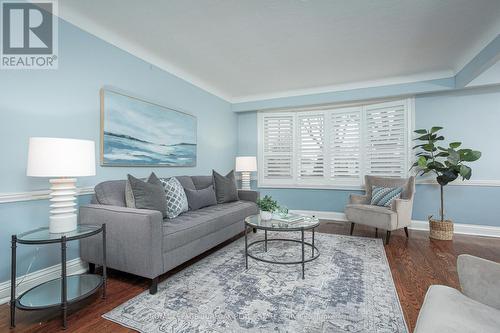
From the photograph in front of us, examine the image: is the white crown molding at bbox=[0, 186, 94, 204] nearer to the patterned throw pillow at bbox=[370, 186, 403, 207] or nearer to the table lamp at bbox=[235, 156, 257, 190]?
the table lamp at bbox=[235, 156, 257, 190]

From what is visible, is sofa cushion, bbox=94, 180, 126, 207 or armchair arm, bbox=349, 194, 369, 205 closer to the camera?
sofa cushion, bbox=94, 180, 126, 207

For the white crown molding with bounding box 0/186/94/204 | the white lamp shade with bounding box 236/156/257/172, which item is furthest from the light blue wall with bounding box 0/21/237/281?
the white lamp shade with bounding box 236/156/257/172

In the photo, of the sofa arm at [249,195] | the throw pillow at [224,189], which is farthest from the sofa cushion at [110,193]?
the sofa arm at [249,195]

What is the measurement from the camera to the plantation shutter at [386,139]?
4043mm

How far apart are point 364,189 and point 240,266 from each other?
2.86 meters

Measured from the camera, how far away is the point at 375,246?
3074 millimetres

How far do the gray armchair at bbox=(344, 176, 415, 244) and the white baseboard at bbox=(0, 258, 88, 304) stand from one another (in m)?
3.37

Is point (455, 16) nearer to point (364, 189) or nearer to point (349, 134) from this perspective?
point (349, 134)

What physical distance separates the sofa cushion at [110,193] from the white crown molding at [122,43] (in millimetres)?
1536

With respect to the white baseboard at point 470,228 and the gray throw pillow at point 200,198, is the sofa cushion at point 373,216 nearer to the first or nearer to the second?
the white baseboard at point 470,228

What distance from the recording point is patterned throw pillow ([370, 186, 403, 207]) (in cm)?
347

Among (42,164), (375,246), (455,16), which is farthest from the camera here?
(375,246)

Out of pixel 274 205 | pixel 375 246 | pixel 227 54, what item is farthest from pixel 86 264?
pixel 375 246

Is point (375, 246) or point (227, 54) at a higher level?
point (227, 54)
